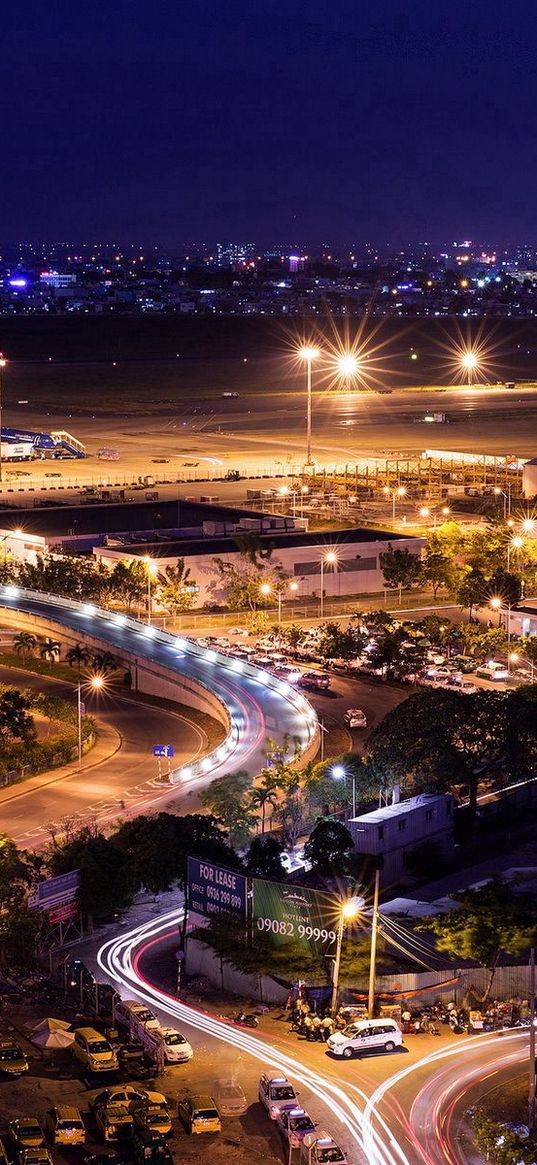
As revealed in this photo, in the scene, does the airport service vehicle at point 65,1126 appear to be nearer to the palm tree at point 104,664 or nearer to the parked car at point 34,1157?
the parked car at point 34,1157

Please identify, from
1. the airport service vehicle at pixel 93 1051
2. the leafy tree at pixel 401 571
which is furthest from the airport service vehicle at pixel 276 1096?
the leafy tree at pixel 401 571

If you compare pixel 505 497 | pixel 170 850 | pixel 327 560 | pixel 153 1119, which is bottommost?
pixel 153 1119

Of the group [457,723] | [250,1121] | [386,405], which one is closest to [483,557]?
[457,723]

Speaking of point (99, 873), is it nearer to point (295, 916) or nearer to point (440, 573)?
point (295, 916)

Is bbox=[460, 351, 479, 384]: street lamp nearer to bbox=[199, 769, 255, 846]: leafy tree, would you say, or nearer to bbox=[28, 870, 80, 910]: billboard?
bbox=[199, 769, 255, 846]: leafy tree

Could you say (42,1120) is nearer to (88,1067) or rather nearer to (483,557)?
(88,1067)

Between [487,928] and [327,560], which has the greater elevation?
[327,560]

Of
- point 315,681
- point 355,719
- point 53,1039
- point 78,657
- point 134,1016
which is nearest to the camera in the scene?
point 53,1039

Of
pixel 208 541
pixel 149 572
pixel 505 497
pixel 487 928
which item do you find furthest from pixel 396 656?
pixel 505 497
